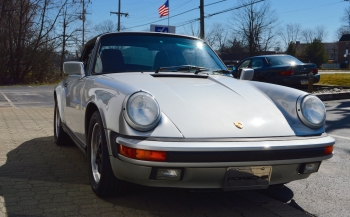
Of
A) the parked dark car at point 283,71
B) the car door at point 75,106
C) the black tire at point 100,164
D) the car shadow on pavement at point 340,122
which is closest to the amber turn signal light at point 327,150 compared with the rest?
the black tire at point 100,164

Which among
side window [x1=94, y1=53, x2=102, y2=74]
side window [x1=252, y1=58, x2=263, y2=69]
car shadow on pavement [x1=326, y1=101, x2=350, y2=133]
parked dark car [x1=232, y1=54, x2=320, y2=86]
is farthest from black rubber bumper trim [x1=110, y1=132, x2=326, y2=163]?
side window [x1=252, y1=58, x2=263, y2=69]

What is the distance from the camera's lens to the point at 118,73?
405 centimetres

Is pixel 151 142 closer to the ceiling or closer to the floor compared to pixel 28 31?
closer to the floor

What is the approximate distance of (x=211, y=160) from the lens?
278 centimetres

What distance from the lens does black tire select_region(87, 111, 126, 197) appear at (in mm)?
3236

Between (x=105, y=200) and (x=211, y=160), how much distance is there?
1162mm

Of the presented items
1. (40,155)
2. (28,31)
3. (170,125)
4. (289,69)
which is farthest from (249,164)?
(28,31)

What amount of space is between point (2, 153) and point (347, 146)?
4735 millimetres

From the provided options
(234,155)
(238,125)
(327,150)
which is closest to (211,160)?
(234,155)

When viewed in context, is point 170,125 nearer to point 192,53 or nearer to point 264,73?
point 192,53

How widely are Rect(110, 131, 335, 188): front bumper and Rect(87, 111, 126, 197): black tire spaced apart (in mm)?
186

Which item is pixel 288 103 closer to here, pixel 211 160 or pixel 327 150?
pixel 327 150

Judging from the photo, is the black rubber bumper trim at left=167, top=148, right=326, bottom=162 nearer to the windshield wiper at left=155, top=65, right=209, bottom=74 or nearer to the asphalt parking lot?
the asphalt parking lot

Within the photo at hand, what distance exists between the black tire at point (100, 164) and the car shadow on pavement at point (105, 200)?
0.36 ft
